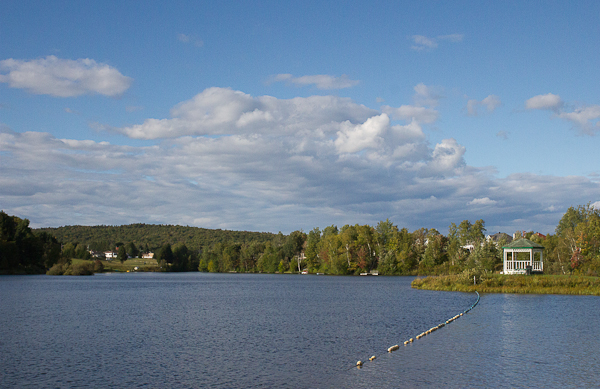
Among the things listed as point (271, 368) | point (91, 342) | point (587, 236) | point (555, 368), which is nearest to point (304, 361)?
point (271, 368)

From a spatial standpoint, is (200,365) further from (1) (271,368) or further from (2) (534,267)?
(2) (534,267)

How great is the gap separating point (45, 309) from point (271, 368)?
107 ft

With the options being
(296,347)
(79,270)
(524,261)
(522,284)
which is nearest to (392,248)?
(524,261)

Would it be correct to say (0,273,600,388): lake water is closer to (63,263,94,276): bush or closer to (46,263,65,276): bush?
(46,263,65,276): bush

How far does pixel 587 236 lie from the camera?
92688 mm

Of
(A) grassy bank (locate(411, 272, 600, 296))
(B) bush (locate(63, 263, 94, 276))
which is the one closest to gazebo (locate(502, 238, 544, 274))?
(A) grassy bank (locate(411, 272, 600, 296))

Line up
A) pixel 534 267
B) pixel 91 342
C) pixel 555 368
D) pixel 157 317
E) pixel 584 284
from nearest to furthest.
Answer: pixel 555 368 < pixel 91 342 < pixel 157 317 < pixel 584 284 < pixel 534 267

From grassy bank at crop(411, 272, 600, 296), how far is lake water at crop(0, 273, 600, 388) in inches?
544

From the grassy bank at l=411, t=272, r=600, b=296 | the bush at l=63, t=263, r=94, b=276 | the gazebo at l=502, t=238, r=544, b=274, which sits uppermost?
the gazebo at l=502, t=238, r=544, b=274

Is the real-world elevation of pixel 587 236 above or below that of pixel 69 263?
above

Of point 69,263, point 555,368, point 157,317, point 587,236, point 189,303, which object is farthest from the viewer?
point 69,263

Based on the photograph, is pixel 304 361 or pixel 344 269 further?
pixel 344 269

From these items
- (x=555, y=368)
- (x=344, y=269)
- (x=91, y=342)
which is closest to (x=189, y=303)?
(x=91, y=342)

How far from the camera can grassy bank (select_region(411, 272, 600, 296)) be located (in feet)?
189
